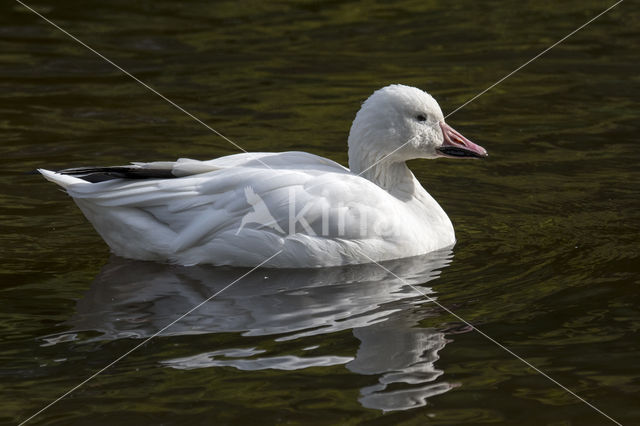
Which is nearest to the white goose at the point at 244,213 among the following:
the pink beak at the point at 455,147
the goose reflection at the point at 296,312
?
the goose reflection at the point at 296,312

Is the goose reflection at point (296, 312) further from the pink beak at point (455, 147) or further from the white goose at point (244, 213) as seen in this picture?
the pink beak at point (455, 147)

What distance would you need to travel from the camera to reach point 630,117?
36.9ft

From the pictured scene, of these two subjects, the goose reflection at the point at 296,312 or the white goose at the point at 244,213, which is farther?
the white goose at the point at 244,213

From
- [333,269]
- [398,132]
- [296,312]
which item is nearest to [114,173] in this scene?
[333,269]

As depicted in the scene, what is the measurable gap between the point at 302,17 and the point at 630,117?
5.41 meters

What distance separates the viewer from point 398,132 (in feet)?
27.5

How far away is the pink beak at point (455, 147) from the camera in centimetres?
856

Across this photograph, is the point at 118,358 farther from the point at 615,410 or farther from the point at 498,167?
the point at 498,167

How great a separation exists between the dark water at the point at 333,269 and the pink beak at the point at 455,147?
63 cm

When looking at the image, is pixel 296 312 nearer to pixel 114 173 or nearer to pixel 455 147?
pixel 114 173

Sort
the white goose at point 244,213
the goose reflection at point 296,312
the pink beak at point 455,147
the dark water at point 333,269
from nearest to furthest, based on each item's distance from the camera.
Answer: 1. the dark water at point 333,269
2. the goose reflection at point 296,312
3. the white goose at point 244,213
4. the pink beak at point 455,147

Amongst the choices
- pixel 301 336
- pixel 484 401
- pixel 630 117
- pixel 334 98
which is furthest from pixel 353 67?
pixel 484 401

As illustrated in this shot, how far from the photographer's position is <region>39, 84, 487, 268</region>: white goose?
7789mm

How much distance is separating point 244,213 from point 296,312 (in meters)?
1.08
